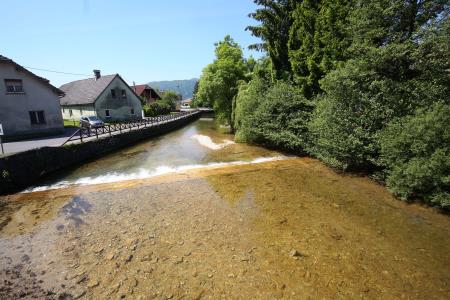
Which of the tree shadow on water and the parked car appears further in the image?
the parked car

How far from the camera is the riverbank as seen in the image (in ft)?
17.9

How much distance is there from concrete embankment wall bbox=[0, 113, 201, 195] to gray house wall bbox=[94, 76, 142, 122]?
14.5 metres

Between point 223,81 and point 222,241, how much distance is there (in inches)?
964

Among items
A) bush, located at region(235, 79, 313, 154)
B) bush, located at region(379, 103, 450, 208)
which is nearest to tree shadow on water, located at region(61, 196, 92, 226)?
bush, located at region(379, 103, 450, 208)

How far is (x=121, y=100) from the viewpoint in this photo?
122 feet

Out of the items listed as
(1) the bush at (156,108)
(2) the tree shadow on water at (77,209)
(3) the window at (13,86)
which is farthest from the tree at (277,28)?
(1) the bush at (156,108)

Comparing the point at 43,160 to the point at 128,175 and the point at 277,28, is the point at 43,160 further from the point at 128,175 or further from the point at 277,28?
the point at 277,28

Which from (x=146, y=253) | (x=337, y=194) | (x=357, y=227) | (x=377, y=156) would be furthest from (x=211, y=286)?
(x=377, y=156)

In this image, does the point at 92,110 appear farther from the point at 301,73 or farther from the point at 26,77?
the point at 301,73

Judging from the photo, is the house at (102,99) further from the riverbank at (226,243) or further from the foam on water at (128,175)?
the riverbank at (226,243)

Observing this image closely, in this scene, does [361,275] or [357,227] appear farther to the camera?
[357,227]

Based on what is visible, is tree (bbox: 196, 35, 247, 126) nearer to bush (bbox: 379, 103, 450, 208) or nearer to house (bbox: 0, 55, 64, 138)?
house (bbox: 0, 55, 64, 138)

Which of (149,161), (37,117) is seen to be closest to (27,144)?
(37,117)

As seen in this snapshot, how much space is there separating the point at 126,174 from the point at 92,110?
23558 millimetres
